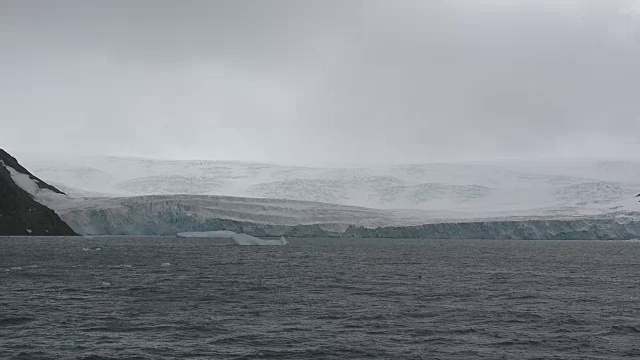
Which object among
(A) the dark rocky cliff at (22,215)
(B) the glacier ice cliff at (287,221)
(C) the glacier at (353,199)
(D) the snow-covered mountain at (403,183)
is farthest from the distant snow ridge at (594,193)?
(A) the dark rocky cliff at (22,215)

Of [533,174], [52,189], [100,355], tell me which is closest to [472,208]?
[533,174]

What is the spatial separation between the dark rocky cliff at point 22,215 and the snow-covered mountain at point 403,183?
85.1ft

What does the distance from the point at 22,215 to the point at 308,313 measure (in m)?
A: 81.6

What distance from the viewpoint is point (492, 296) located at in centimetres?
3344

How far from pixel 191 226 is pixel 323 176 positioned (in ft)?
177

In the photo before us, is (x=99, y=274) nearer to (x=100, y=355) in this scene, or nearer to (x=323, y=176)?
(x=100, y=355)

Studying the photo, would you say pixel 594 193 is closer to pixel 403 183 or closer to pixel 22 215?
pixel 403 183

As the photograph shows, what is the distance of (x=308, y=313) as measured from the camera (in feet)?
89.4

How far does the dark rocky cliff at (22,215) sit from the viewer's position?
3797 inches

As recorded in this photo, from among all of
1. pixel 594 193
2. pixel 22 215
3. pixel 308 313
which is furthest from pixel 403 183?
pixel 308 313

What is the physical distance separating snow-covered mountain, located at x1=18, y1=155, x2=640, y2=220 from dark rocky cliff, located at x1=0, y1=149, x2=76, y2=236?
25923mm

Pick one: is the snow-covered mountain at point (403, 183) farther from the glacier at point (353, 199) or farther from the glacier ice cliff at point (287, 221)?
the glacier ice cliff at point (287, 221)

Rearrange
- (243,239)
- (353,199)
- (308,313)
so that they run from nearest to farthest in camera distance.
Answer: (308,313)
(243,239)
(353,199)

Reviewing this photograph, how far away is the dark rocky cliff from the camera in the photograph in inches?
3797
